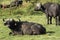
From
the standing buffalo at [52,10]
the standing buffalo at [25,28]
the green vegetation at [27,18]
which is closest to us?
the green vegetation at [27,18]

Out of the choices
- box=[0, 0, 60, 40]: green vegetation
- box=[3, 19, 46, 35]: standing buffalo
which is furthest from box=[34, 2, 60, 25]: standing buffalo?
box=[3, 19, 46, 35]: standing buffalo

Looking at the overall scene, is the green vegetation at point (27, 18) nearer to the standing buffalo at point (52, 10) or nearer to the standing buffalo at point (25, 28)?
the standing buffalo at point (25, 28)

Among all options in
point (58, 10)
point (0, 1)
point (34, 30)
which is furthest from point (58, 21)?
point (0, 1)

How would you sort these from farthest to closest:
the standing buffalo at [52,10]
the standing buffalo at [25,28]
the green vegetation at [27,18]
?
the standing buffalo at [52,10] < the standing buffalo at [25,28] < the green vegetation at [27,18]

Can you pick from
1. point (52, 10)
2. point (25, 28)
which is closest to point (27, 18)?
point (52, 10)

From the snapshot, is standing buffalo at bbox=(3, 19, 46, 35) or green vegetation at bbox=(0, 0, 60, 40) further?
standing buffalo at bbox=(3, 19, 46, 35)

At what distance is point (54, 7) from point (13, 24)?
4.39 m

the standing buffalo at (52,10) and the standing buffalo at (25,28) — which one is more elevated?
the standing buffalo at (52,10)

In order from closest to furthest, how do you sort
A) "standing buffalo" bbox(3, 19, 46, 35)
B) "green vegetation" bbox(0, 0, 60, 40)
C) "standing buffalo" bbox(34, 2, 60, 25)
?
1. "green vegetation" bbox(0, 0, 60, 40)
2. "standing buffalo" bbox(3, 19, 46, 35)
3. "standing buffalo" bbox(34, 2, 60, 25)

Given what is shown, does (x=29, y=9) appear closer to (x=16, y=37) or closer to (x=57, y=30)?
(x=57, y=30)

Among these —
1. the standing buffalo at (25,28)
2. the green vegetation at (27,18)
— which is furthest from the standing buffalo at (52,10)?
the standing buffalo at (25,28)

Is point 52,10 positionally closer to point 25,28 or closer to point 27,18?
point 25,28

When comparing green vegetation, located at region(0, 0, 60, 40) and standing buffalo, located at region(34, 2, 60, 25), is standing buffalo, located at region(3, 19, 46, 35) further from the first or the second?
standing buffalo, located at region(34, 2, 60, 25)

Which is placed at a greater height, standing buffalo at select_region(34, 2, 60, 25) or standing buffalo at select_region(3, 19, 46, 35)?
standing buffalo at select_region(34, 2, 60, 25)
